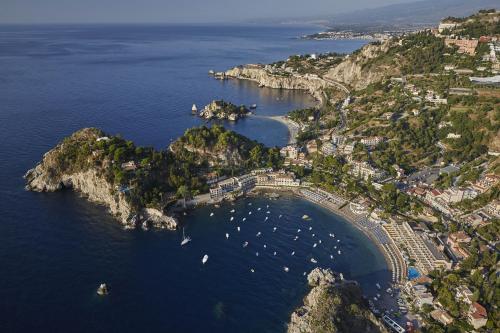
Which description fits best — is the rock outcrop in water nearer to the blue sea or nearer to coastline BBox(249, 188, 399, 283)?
the blue sea

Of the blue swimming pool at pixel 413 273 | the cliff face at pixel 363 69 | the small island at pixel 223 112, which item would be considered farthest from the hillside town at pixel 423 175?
the small island at pixel 223 112

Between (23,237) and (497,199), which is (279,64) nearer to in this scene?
(497,199)

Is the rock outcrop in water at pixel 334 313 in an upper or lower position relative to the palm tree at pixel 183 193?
lower

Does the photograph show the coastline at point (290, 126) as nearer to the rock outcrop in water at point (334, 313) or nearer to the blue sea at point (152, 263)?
the blue sea at point (152, 263)

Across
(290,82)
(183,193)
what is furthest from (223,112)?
(183,193)

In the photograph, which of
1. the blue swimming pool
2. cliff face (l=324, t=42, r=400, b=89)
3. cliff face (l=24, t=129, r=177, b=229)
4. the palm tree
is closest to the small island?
cliff face (l=324, t=42, r=400, b=89)

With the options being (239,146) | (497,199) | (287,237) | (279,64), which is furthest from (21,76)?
(497,199)

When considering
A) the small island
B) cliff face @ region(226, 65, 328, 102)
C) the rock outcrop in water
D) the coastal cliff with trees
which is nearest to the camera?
the rock outcrop in water
